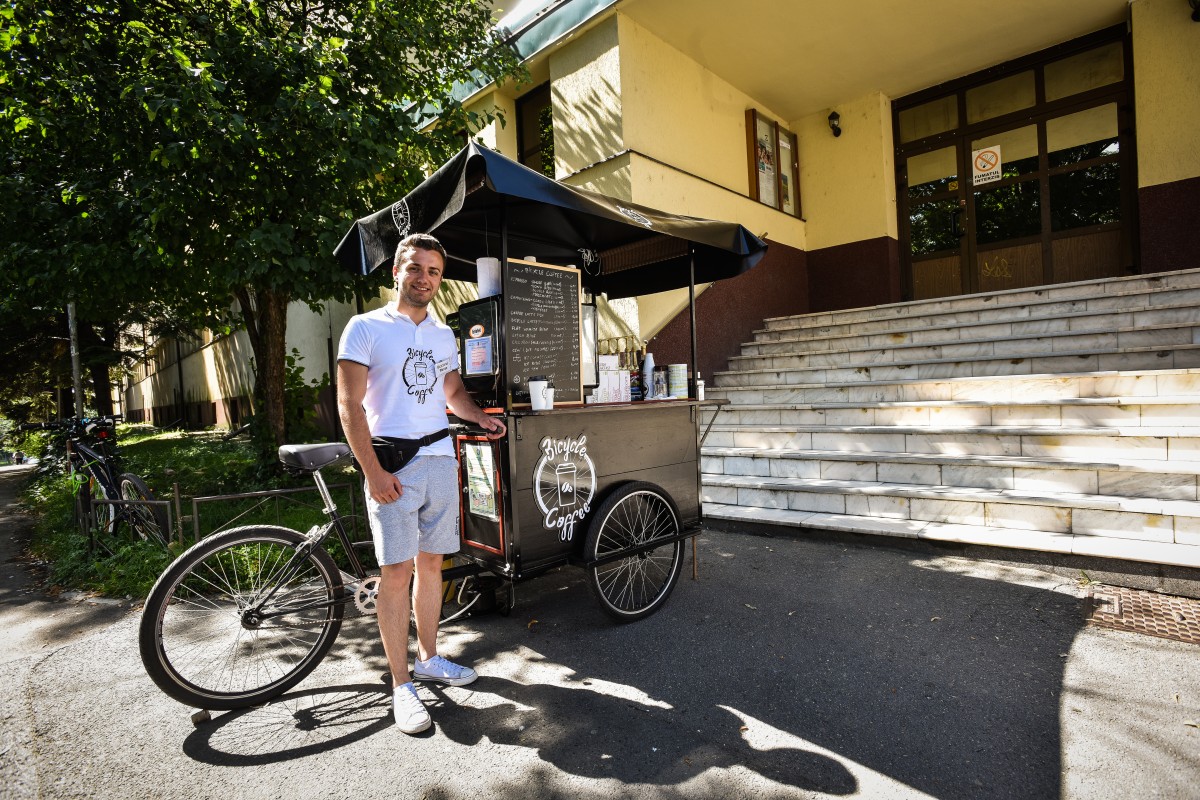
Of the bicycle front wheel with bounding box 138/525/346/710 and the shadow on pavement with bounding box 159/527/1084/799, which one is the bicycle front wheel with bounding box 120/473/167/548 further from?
the shadow on pavement with bounding box 159/527/1084/799

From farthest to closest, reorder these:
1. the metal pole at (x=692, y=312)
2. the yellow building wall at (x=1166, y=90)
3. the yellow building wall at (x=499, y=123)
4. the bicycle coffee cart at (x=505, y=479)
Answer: the yellow building wall at (x=499, y=123) < the yellow building wall at (x=1166, y=90) < the metal pole at (x=692, y=312) < the bicycle coffee cart at (x=505, y=479)

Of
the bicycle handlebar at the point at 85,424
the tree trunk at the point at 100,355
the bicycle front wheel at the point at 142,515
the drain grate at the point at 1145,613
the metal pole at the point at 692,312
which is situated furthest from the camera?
the tree trunk at the point at 100,355

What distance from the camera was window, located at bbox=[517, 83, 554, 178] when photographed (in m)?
9.20

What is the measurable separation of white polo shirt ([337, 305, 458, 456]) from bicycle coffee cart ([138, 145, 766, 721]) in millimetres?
33

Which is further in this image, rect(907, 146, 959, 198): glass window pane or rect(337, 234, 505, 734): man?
rect(907, 146, 959, 198): glass window pane

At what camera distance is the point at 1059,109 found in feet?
27.6

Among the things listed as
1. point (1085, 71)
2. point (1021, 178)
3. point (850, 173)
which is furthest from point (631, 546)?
point (1085, 71)

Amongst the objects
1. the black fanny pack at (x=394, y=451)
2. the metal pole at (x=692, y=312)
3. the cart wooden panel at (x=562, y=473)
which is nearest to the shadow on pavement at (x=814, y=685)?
the cart wooden panel at (x=562, y=473)

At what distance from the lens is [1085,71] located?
27.2 feet

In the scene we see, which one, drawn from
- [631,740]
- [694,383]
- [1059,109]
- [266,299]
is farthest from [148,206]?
[1059,109]

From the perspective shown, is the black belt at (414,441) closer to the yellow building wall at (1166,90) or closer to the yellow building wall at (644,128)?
the yellow building wall at (644,128)

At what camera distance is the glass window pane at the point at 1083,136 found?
8102mm

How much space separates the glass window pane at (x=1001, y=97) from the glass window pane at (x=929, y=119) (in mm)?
234

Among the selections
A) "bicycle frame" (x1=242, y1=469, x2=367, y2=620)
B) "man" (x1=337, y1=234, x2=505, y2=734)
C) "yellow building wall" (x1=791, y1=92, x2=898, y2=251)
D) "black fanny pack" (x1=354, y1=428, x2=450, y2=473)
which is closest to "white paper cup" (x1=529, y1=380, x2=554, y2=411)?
"man" (x1=337, y1=234, x2=505, y2=734)
